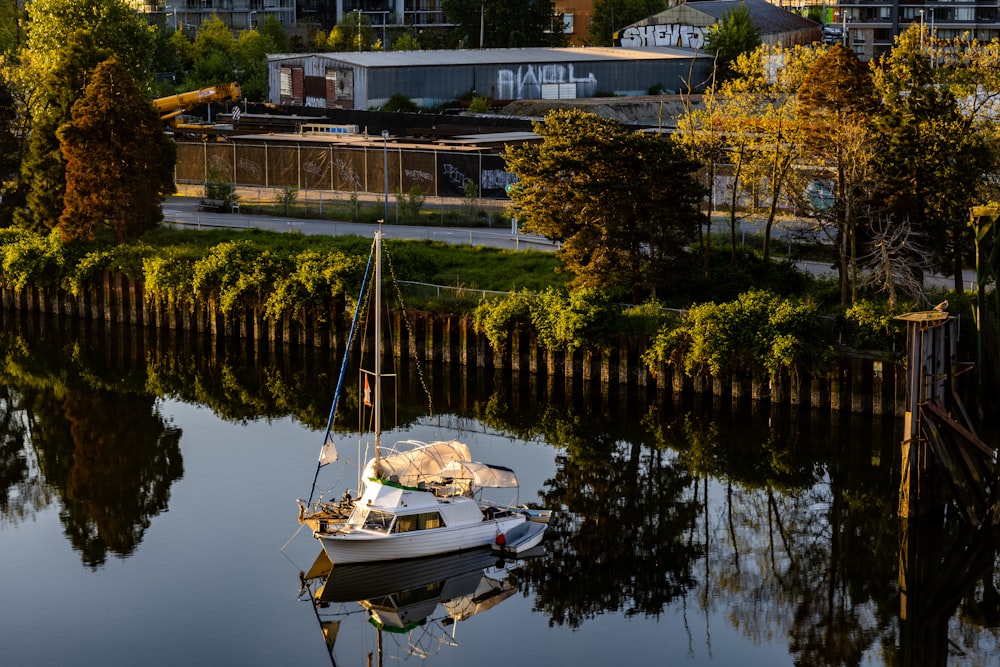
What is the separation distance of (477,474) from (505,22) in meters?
147

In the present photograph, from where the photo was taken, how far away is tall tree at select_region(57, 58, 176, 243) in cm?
8525

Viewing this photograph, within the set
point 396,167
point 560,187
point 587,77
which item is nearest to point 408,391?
point 560,187

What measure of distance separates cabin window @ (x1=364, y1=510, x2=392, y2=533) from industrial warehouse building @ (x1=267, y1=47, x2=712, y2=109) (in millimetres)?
102912

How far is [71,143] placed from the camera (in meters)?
85.8

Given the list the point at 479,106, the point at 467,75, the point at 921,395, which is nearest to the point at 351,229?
the point at 921,395

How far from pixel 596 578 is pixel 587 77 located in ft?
383

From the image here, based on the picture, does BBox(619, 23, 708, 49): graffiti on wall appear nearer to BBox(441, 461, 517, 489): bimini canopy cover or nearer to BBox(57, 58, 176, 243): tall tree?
BBox(57, 58, 176, 243): tall tree

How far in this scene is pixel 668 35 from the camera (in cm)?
18312

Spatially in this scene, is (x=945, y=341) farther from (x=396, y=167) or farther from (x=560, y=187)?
(x=396, y=167)

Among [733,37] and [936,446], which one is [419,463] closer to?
[936,446]

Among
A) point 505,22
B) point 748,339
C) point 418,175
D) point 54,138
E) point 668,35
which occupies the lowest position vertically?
point 748,339

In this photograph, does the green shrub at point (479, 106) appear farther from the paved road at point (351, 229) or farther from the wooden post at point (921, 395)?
the wooden post at point (921, 395)

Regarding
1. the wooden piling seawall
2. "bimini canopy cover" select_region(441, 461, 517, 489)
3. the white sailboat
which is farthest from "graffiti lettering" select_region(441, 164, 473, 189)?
"bimini canopy cover" select_region(441, 461, 517, 489)

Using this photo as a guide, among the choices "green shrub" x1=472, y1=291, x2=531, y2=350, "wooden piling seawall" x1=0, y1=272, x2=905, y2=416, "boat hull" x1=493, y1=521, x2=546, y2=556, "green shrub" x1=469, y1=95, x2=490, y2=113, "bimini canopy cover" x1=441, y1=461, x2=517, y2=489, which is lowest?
"boat hull" x1=493, y1=521, x2=546, y2=556
